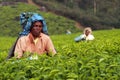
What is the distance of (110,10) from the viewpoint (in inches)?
1924

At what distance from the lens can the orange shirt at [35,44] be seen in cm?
635

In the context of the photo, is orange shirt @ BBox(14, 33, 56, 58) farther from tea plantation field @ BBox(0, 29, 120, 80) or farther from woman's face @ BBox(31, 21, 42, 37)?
tea plantation field @ BBox(0, 29, 120, 80)

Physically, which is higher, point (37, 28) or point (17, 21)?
point (37, 28)

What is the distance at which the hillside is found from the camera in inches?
1452

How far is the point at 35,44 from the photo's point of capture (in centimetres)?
648

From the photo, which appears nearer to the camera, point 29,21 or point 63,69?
point 63,69

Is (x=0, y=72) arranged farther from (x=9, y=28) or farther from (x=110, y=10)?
(x=110, y=10)

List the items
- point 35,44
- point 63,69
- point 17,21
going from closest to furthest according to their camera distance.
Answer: point 63,69, point 35,44, point 17,21

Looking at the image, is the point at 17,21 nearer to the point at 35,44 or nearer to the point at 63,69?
the point at 35,44

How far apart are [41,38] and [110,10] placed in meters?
42.9

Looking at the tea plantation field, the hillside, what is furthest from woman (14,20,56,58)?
the hillside

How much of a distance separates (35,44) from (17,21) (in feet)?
108

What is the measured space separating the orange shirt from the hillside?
2938cm

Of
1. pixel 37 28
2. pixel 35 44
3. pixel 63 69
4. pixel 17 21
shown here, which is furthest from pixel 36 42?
pixel 17 21
